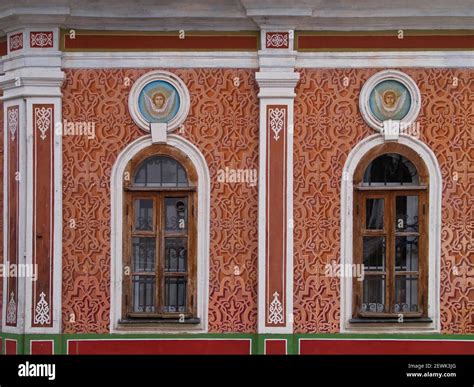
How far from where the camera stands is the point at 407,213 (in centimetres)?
1191

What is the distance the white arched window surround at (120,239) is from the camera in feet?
39.1

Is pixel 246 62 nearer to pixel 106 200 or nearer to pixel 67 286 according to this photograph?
pixel 106 200

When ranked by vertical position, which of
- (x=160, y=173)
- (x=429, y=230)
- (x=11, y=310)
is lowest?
(x=11, y=310)

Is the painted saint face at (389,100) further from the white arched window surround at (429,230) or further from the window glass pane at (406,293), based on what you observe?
the window glass pane at (406,293)

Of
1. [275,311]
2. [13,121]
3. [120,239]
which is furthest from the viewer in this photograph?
[13,121]

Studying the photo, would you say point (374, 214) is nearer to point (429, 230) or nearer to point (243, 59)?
point (429, 230)

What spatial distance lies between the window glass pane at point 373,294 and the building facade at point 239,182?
1 centimetres

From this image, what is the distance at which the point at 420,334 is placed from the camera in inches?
467

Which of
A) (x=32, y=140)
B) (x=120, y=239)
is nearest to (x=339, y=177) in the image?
(x=120, y=239)

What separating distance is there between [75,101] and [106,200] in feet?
3.37

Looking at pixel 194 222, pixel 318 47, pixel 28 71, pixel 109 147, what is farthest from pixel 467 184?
pixel 28 71

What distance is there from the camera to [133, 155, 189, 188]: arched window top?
39.3ft

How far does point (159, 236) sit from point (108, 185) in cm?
71

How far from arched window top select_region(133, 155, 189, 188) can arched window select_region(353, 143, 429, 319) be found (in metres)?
1.74
